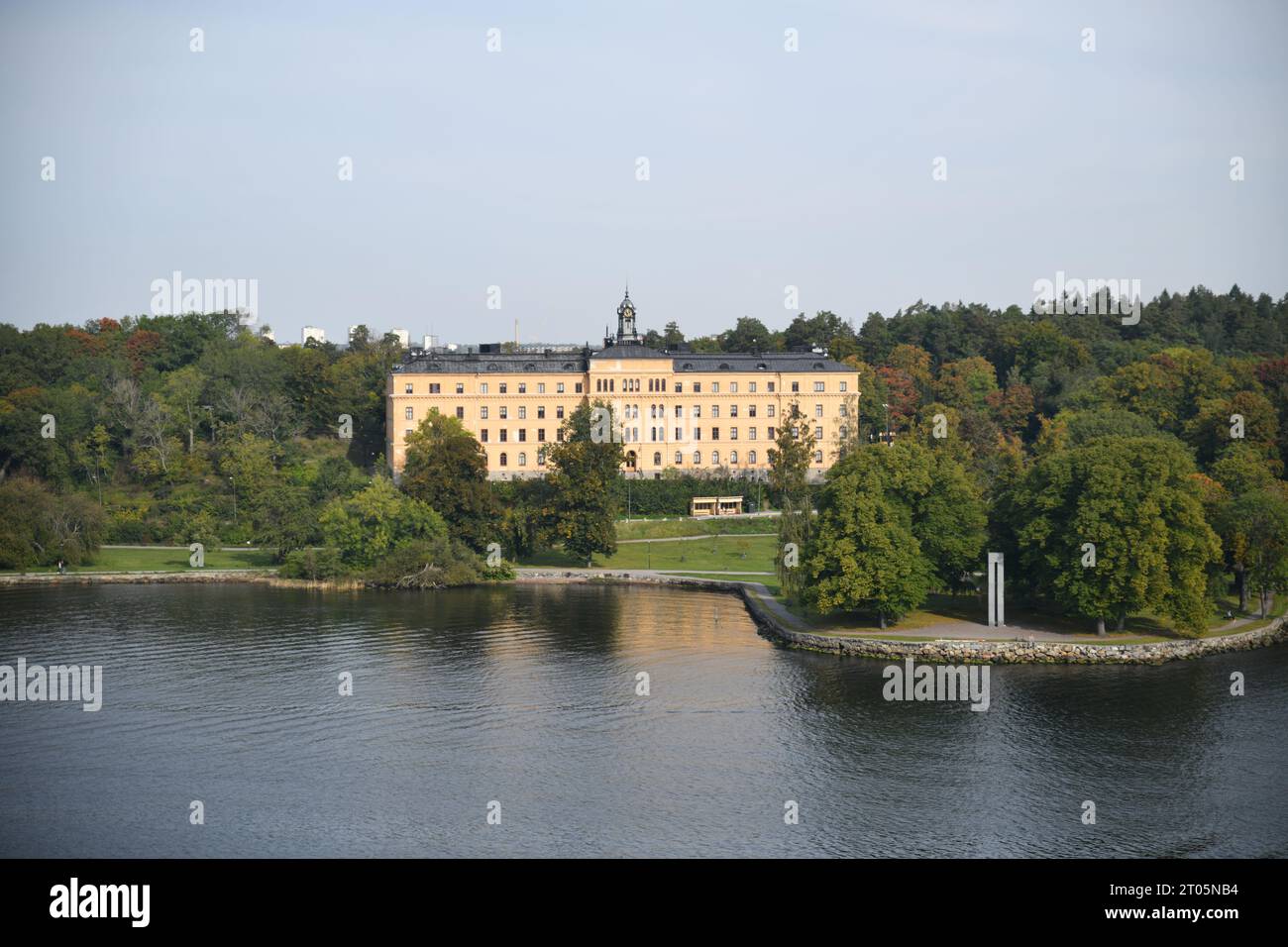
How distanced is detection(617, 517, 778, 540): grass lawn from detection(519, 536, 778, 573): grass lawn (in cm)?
186

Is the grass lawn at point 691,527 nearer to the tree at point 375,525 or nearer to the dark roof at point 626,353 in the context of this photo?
the dark roof at point 626,353

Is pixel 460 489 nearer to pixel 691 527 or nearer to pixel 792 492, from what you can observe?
pixel 691 527

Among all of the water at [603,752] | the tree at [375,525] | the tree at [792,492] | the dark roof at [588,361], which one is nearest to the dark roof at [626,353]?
the dark roof at [588,361]

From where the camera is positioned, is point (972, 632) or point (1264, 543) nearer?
point (972, 632)

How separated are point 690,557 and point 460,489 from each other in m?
14.5

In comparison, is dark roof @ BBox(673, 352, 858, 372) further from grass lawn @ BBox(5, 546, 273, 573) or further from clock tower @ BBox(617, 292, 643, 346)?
grass lawn @ BBox(5, 546, 273, 573)

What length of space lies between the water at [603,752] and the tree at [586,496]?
62.3 ft

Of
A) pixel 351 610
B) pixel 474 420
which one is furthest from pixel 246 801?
pixel 474 420

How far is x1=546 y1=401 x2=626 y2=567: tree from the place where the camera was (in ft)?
239

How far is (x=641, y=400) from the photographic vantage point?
9494cm

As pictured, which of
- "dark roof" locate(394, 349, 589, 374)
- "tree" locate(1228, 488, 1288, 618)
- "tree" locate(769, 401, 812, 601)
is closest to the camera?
"tree" locate(1228, 488, 1288, 618)

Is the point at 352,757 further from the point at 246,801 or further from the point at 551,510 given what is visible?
the point at 551,510

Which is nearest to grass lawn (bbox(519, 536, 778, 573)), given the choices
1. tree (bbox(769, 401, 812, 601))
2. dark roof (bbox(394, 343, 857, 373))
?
tree (bbox(769, 401, 812, 601))

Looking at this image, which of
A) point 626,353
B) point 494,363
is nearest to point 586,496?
point 626,353
